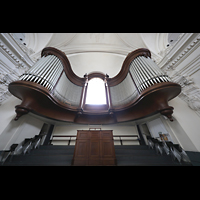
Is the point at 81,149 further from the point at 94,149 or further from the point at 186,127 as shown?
the point at 186,127

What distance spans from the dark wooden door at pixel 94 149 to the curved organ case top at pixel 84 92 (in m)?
1.25

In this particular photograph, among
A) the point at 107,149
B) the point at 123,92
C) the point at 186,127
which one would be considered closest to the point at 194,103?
the point at 186,127

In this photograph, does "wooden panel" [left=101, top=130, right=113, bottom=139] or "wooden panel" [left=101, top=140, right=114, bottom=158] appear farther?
"wooden panel" [left=101, top=130, right=113, bottom=139]

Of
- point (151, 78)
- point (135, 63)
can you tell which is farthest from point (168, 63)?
point (151, 78)

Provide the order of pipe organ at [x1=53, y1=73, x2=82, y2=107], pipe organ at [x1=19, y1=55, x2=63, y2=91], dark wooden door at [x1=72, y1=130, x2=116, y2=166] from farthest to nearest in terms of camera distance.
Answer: pipe organ at [x1=53, y1=73, x2=82, y2=107] < pipe organ at [x1=19, y1=55, x2=63, y2=91] < dark wooden door at [x1=72, y1=130, x2=116, y2=166]

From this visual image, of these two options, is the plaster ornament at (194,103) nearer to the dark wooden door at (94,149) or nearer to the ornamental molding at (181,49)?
the ornamental molding at (181,49)

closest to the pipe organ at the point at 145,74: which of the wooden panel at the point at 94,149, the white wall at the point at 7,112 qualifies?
the wooden panel at the point at 94,149

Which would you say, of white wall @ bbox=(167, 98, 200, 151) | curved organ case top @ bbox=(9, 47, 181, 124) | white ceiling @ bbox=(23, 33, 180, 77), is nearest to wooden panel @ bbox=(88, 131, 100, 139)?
curved organ case top @ bbox=(9, 47, 181, 124)

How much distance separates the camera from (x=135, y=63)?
4367 mm

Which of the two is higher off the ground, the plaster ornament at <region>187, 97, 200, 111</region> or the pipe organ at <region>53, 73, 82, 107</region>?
the pipe organ at <region>53, 73, 82, 107</region>

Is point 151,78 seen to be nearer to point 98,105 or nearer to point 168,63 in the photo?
point 168,63

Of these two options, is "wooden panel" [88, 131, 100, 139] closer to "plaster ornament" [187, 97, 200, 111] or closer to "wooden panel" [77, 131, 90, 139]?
"wooden panel" [77, 131, 90, 139]

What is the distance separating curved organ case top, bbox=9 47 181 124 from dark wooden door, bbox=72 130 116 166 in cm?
125

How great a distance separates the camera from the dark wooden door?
243 cm
